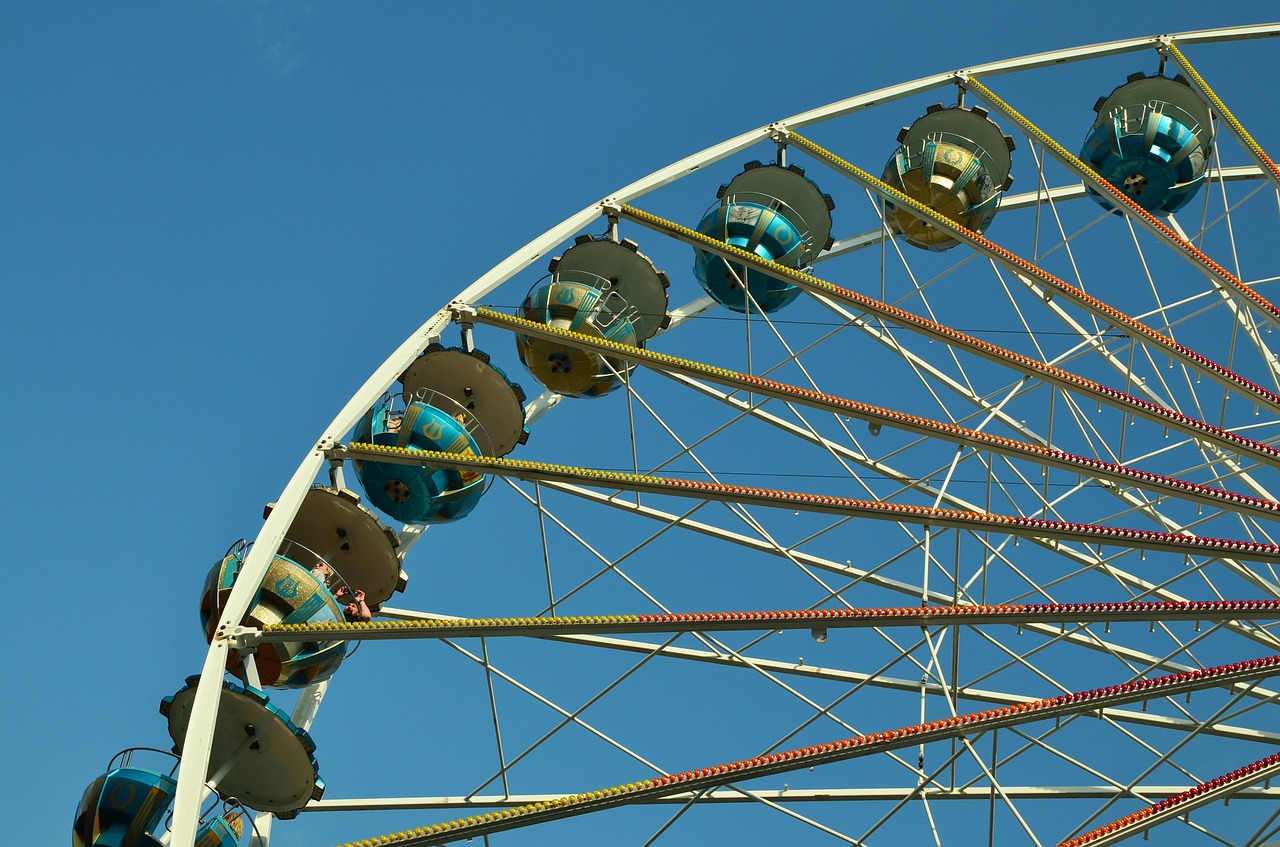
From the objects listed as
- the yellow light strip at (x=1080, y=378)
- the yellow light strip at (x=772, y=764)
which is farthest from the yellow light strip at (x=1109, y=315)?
the yellow light strip at (x=772, y=764)

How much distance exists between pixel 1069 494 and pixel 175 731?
1015 cm

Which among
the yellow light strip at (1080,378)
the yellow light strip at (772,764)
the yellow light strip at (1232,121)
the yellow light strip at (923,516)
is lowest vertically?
the yellow light strip at (772,764)

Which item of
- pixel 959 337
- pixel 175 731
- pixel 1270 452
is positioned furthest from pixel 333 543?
pixel 1270 452

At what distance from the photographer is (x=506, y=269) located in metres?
18.7

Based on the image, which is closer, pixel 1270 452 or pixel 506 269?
pixel 1270 452

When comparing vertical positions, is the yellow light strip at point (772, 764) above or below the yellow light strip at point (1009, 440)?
below

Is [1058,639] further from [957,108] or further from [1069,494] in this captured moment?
[957,108]

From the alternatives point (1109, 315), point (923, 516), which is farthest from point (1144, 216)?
point (923, 516)

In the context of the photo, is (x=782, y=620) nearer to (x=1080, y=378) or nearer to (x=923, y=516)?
(x=923, y=516)

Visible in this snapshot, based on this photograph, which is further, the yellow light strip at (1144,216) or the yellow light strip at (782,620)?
the yellow light strip at (1144,216)

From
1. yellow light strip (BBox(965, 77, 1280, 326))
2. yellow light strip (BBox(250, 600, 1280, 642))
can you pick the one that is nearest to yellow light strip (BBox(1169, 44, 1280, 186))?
yellow light strip (BBox(965, 77, 1280, 326))

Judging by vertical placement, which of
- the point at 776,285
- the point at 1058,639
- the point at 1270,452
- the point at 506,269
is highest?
the point at 776,285

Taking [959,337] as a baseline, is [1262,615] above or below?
below

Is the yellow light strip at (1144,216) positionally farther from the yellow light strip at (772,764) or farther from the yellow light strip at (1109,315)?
the yellow light strip at (772,764)
